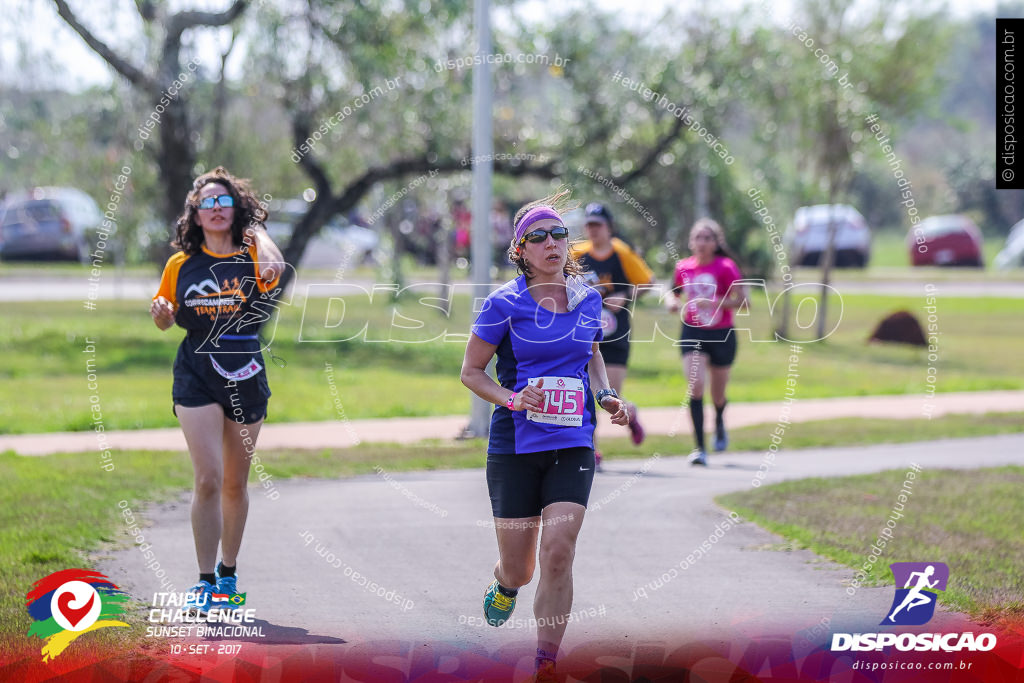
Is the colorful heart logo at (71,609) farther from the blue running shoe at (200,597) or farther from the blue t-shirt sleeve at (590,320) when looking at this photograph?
the blue t-shirt sleeve at (590,320)

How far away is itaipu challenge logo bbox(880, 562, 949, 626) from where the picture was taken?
5410 mm

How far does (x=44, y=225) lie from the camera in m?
31.8

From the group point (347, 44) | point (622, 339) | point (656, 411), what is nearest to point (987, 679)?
point (622, 339)

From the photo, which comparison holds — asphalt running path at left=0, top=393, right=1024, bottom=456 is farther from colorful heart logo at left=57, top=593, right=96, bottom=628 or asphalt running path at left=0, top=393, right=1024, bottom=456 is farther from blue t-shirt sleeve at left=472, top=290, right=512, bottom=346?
blue t-shirt sleeve at left=472, top=290, right=512, bottom=346

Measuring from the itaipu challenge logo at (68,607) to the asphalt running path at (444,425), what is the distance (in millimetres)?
4888

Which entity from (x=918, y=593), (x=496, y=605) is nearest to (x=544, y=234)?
(x=496, y=605)

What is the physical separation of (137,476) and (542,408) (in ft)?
18.1

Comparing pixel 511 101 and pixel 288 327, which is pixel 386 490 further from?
pixel 288 327

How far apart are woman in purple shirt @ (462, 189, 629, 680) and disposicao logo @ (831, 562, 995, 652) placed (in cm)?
136

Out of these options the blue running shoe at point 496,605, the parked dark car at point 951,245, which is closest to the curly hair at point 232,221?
the blue running shoe at point 496,605

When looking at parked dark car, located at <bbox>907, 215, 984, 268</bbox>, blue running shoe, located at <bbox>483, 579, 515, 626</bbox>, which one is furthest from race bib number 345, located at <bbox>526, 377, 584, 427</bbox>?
parked dark car, located at <bbox>907, 215, 984, 268</bbox>

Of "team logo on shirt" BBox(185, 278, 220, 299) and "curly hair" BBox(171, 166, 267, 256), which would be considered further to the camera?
"curly hair" BBox(171, 166, 267, 256)

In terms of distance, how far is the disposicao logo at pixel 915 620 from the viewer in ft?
16.4

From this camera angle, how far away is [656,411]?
43.8ft
